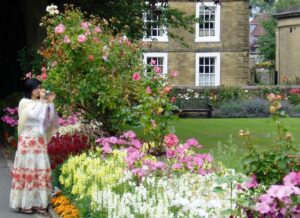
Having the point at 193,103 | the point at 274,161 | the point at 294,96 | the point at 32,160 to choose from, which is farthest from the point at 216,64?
the point at 274,161

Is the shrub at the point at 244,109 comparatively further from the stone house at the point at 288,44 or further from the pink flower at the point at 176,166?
the pink flower at the point at 176,166

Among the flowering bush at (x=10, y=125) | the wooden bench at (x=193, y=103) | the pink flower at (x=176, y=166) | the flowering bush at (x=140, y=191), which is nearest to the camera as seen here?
the flowering bush at (x=140, y=191)

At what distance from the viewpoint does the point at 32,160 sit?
10.1m

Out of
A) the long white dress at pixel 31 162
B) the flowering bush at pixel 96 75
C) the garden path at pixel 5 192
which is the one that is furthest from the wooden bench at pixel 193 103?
the long white dress at pixel 31 162

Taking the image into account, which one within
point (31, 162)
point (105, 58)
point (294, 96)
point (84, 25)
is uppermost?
point (84, 25)

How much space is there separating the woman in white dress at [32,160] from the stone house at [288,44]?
3952 cm

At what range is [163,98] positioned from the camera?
11.7m

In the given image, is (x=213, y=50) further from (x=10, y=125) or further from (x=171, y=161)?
A: (x=171, y=161)

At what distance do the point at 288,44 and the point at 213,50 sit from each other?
968cm

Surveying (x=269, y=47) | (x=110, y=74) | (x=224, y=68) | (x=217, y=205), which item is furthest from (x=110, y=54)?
(x=269, y=47)

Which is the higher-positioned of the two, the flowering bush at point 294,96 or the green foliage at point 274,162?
the flowering bush at point 294,96

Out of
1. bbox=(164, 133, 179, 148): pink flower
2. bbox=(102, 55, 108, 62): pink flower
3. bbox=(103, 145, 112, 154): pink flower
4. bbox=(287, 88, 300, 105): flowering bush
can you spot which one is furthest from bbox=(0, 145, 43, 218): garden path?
bbox=(287, 88, 300, 105): flowering bush

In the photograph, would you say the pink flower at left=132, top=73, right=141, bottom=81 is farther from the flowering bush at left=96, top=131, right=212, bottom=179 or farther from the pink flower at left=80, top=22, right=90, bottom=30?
the flowering bush at left=96, top=131, right=212, bottom=179

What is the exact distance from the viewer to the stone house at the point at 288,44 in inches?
1944
